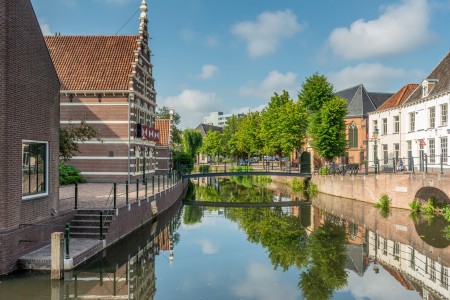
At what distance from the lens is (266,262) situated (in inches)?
534

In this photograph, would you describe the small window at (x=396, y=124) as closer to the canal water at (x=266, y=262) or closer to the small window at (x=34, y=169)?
the canal water at (x=266, y=262)

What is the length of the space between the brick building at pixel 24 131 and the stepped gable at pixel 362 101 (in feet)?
134

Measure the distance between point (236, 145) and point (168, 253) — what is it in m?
51.4

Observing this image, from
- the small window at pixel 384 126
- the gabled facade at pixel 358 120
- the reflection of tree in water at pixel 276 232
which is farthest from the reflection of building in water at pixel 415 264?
the gabled facade at pixel 358 120

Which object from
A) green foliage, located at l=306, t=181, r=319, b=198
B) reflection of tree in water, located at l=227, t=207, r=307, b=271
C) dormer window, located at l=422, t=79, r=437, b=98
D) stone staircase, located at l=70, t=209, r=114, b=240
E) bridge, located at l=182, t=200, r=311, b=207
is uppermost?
dormer window, located at l=422, t=79, r=437, b=98

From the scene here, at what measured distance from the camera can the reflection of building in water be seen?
10945mm

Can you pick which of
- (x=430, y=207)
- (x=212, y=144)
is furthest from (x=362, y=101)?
(x=212, y=144)

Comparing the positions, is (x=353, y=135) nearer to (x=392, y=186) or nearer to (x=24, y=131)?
(x=392, y=186)

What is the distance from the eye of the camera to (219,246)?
53.3ft

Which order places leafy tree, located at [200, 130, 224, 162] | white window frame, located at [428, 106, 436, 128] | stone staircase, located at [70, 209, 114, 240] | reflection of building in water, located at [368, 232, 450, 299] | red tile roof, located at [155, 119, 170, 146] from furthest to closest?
1. leafy tree, located at [200, 130, 224, 162]
2. red tile roof, located at [155, 119, 170, 146]
3. white window frame, located at [428, 106, 436, 128]
4. stone staircase, located at [70, 209, 114, 240]
5. reflection of building in water, located at [368, 232, 450, 299]

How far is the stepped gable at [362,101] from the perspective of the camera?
159ft

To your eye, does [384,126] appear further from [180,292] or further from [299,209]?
[180,292]

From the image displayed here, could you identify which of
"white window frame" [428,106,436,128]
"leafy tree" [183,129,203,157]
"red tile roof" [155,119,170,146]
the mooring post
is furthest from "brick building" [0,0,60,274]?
"leafy tree" [183,129,203,157]

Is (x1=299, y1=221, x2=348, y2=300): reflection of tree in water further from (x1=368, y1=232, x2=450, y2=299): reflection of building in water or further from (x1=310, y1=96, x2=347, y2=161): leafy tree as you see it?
(x1=310, y1=96, x2=347, y2=161): leafy tree
